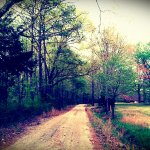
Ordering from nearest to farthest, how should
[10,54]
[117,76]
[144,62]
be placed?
[10,54], [117,76], [144,62]

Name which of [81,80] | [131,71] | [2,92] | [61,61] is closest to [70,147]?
[2,92]

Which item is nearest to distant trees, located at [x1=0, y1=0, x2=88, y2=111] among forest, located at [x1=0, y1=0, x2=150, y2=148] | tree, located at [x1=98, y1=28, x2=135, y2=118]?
forest, located at [x1=0, y1=0, x2=150, y2=148]

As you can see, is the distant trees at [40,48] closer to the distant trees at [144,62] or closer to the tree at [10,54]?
the tree at [10,54]

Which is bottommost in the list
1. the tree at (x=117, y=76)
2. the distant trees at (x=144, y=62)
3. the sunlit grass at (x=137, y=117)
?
the sunlit grass at (x=137, y=117)

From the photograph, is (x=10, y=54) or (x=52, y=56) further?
(x=52, y=56)

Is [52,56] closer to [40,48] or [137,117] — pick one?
[40,48]

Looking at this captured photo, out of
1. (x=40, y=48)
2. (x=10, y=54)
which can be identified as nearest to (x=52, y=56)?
(x=40, y=48)

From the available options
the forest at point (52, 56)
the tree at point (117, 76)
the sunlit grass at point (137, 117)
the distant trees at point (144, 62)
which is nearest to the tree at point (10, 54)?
the forest at point (52, 56)

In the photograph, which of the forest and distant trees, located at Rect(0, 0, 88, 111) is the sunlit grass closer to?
the forest

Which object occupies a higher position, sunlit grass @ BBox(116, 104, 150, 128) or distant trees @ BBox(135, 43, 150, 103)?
distant trees @ BBox(135, 43, 150, 103)

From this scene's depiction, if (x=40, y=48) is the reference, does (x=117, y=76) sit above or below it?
below

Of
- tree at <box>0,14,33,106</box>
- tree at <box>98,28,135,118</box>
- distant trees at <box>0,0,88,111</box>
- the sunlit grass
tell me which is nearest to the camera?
tree at <box>0,14,33,106</box>

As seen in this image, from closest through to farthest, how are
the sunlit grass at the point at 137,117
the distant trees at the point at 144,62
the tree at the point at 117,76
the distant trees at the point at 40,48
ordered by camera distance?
the distant trees at the point at 40,48 < the sunlit grass at the point at 137,117 < the tree at the point at 117,76 < the distant trees at the point at 144,62

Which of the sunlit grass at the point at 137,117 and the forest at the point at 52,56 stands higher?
the forest at the point at 52,56
